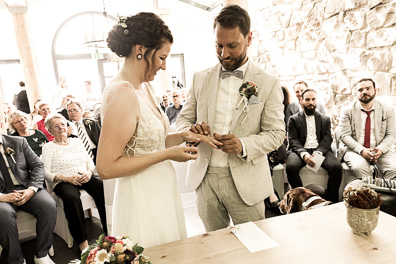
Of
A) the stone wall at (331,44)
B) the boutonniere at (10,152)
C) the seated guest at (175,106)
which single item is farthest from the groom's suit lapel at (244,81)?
the seated guest at (175,106)

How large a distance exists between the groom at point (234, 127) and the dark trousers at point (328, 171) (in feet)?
6.98

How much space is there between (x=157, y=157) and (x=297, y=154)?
3002 millimetres

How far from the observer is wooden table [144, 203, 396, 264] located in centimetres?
113

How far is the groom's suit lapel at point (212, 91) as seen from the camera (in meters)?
1.66

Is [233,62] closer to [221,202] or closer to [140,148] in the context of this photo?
[140,148]

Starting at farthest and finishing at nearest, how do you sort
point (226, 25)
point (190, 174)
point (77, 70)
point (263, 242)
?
point (77, 70), point (190, 174), point (226, 25), point (263, 242)

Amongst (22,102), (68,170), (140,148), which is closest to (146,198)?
(140,148)

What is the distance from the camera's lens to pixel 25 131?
3588 millimetres

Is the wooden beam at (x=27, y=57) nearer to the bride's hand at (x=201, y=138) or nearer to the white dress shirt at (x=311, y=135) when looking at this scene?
the white dress shirt at (x=311, y=135)

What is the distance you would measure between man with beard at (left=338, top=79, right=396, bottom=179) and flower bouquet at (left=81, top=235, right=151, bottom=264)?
3.35 m

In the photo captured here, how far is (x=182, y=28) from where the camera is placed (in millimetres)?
11922

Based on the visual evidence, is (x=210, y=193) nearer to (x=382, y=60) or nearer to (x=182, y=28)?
(x=382, y=60)

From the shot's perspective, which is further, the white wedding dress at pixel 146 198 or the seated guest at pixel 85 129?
the seated guest at pixel 85 129

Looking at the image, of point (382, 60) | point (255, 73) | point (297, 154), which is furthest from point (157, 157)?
point (382, 60)
